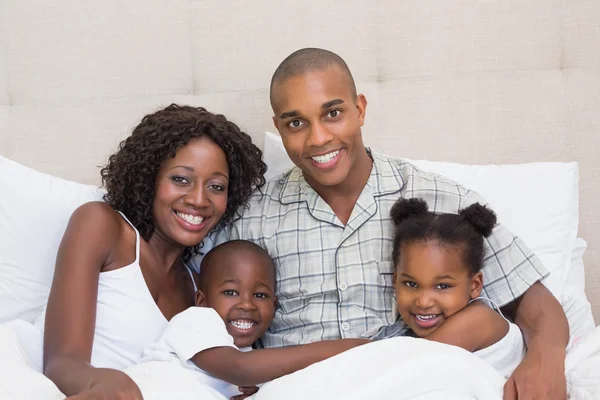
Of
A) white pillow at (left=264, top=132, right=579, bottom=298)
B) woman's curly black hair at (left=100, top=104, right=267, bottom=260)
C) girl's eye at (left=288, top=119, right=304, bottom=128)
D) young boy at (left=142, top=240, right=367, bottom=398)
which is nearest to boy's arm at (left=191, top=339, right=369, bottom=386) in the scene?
young boy at (left=142, top=240, right=367, bottom=398)

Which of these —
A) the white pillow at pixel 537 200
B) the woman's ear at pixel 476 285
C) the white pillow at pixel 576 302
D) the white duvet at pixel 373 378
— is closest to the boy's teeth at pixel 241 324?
the white duvet at pixel 373 378

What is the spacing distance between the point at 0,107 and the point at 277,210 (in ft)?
2.99

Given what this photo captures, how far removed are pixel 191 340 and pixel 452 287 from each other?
22.9 inches

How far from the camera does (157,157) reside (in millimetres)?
1661

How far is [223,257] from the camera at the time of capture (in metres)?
1.67

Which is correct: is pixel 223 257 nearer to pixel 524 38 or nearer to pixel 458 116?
pixel 458 116

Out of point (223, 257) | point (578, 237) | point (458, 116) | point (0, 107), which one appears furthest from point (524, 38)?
point (0, 107)

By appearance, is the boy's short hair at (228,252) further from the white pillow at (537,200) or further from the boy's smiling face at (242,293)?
the white pillow at (537,200)

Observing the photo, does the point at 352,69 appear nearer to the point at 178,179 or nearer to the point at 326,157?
the point at 326,157

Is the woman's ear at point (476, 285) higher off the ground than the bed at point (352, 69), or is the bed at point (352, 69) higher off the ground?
the bed at point (352, 69)

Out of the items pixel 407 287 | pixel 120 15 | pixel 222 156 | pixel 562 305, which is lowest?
pixel 562 305

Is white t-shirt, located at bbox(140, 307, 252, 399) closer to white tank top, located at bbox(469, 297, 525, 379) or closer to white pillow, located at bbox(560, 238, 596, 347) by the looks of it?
white tank top, located at bbox(469, 297, 525, 379)

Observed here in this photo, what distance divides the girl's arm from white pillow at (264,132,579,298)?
36 cm

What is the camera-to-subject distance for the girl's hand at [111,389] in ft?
4.12
